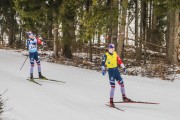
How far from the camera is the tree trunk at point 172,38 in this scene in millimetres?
19266

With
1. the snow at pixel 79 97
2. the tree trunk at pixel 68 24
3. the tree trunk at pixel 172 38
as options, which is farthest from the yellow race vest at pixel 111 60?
the tree trunk at pixel 68 24

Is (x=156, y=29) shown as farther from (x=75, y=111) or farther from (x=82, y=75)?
(x=75, y=111)

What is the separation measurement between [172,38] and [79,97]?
887 cm

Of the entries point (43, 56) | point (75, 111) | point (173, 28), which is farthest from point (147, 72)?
point (43, 56)

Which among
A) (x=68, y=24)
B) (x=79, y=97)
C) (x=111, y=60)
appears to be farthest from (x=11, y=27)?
(x=111, y=60)

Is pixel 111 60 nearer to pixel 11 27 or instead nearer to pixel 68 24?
pixel 68 24

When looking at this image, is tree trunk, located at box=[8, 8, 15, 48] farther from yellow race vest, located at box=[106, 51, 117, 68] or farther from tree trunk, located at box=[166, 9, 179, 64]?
yellow race vest, located at box=[106, 51, 117, 68]

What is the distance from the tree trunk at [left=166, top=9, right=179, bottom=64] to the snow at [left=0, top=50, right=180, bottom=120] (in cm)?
358

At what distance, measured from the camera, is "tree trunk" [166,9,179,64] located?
1927 centimetres

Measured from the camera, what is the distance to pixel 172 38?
64.7ft

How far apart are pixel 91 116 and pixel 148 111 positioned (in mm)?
1929

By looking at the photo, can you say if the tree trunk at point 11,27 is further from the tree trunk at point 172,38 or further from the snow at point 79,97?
the tree trunk at point 172,38

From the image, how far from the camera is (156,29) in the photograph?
1125 inches

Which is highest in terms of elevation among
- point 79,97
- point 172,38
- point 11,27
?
point 11,27
